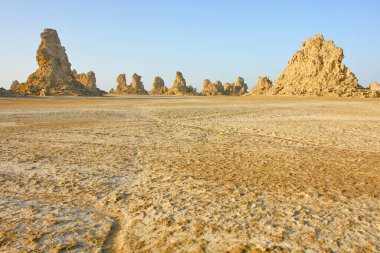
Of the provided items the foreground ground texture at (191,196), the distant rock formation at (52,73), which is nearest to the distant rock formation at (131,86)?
the distant rock formation at (52,73)

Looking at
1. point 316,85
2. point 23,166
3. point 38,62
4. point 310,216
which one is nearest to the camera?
point 310,216

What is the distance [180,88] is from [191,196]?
53846mm

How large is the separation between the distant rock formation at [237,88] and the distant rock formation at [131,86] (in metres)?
14.6

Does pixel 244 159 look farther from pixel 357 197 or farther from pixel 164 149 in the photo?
pixel 357 197

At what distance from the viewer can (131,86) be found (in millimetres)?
61281

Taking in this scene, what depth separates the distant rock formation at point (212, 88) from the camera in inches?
2217

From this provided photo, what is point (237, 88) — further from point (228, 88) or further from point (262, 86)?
point (262, 86)

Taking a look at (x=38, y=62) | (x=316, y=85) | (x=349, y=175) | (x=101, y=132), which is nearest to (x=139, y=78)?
(x=38, y=62)

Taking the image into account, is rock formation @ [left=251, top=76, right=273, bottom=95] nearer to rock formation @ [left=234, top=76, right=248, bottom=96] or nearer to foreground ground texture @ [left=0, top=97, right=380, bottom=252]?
rock formation @ [left=234, top=76, right=248, bottom=96]

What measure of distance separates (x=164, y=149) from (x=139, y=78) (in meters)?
58.9

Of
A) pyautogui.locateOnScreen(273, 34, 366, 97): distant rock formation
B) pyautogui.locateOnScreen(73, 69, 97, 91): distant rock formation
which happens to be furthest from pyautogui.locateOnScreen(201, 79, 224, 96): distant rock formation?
pyautogui.locateOnScreen(273, 34, 366, 97): distant rock formation

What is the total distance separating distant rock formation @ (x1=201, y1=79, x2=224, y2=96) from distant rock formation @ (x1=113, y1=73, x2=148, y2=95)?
429 inches

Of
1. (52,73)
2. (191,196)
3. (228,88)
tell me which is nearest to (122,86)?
(228,88)

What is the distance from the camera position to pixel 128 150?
508cm
